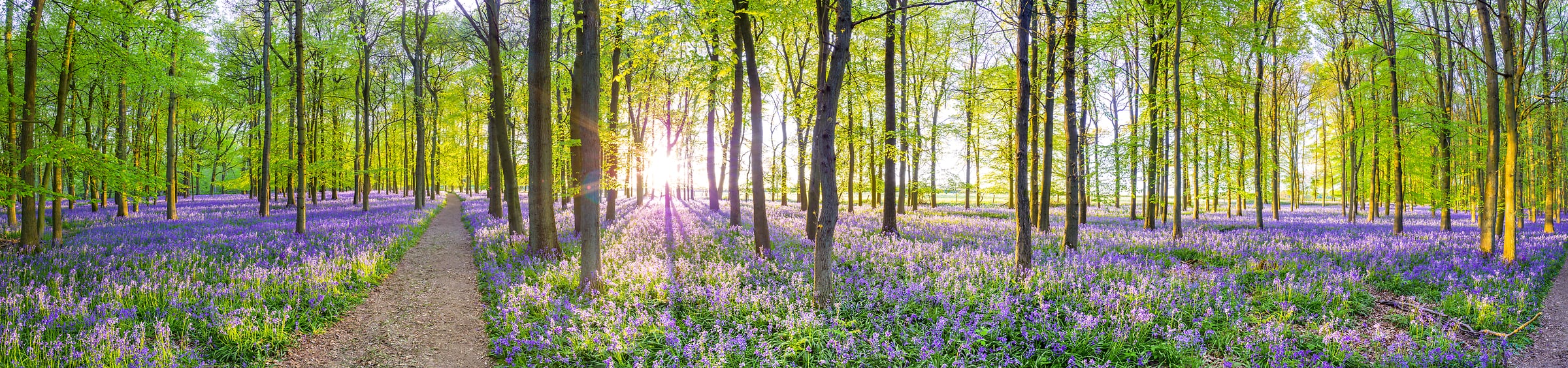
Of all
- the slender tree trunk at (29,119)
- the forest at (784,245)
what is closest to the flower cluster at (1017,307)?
the forest at (784,245)

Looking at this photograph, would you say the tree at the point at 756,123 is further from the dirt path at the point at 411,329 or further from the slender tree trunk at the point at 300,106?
the slender tree trunk at the point at 300,106

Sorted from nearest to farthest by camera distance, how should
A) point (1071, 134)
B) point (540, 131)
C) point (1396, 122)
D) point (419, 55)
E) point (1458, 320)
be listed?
point (1458, 320) → point (540, 131) → point (1071, 134) → point (1396, 122) → point (419, 55)

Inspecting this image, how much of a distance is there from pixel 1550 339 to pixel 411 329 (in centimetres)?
1303

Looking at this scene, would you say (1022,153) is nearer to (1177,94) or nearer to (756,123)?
(756,123)

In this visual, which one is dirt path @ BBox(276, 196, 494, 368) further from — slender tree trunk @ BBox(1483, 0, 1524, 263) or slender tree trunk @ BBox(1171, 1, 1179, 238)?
slender tree trunk @ BBox(1483, 0, 1524, 263)

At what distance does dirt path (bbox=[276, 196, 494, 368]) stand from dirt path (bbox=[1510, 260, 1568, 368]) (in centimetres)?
1033

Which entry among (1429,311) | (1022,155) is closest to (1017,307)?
(1022,155)

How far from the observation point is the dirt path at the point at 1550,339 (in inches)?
201

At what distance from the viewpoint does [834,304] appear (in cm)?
575

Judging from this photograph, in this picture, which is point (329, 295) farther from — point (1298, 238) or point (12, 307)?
point (1298, 238)

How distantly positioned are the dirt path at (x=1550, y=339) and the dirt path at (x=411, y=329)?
1033 cm

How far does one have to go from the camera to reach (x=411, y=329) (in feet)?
20.9

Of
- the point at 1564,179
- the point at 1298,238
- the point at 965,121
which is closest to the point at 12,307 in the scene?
the point at 1298,238

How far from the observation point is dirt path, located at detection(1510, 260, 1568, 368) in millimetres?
5113
